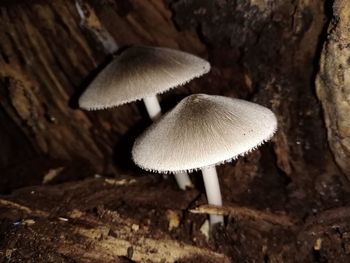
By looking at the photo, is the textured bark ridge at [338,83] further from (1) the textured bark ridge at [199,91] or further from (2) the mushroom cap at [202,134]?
(2) the mushroom cap at [202,134]

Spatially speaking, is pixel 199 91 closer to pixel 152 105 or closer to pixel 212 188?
pixel 152 105

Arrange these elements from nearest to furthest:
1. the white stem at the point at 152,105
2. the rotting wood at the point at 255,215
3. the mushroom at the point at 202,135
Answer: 1. the mushroom at the point at 202,135
2. the rotting wood at the point at 255,215
3. the white stem at the point at 152,105

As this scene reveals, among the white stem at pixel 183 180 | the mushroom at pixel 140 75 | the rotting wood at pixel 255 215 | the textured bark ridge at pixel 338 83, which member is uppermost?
the mushroom at pixel 140 75

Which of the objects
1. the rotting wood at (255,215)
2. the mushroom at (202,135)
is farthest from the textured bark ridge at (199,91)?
the mushroom at (202,135)

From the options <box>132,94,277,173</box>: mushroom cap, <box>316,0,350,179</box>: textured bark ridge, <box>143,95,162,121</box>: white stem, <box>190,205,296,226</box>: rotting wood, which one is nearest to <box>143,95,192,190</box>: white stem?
<box>143,95,162,121</box>: white stem

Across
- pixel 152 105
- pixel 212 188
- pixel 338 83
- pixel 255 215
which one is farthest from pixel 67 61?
pixel 338 83

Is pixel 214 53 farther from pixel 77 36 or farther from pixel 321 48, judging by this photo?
pixel 77 36
